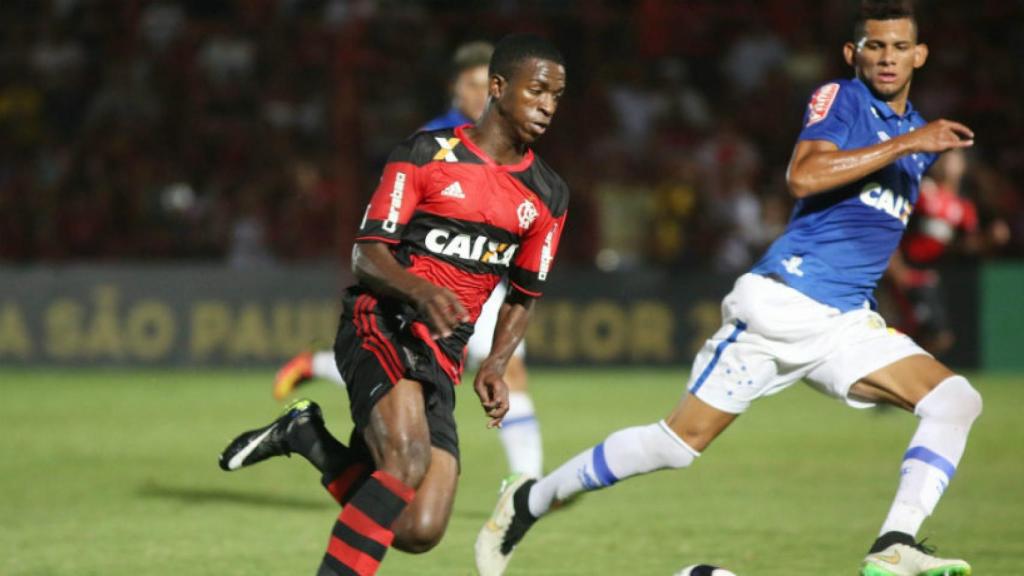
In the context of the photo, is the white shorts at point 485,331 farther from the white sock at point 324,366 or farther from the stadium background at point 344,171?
the stadium background at point 344,171

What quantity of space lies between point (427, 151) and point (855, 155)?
1.67 meters

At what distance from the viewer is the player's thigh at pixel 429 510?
546 cm

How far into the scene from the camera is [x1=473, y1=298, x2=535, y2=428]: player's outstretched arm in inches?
224

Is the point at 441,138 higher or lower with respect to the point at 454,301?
higher

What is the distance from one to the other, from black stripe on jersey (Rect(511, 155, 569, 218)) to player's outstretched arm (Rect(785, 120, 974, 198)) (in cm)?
92

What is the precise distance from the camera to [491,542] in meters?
6.54

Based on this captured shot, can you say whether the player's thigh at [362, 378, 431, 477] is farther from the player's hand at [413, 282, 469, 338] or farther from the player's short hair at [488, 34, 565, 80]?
the player's short hair at [488, 34, 565, 80]

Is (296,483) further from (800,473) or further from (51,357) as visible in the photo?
(51,357)

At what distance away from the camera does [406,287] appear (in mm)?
5328

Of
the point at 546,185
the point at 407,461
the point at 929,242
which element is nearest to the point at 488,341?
the point at 546,185

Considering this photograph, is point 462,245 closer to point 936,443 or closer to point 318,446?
point 318,446

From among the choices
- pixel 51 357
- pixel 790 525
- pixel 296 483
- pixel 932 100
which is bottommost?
pixel 51 357

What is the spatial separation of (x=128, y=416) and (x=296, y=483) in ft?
13.7

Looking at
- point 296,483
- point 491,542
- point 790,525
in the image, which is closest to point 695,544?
point 790,525
